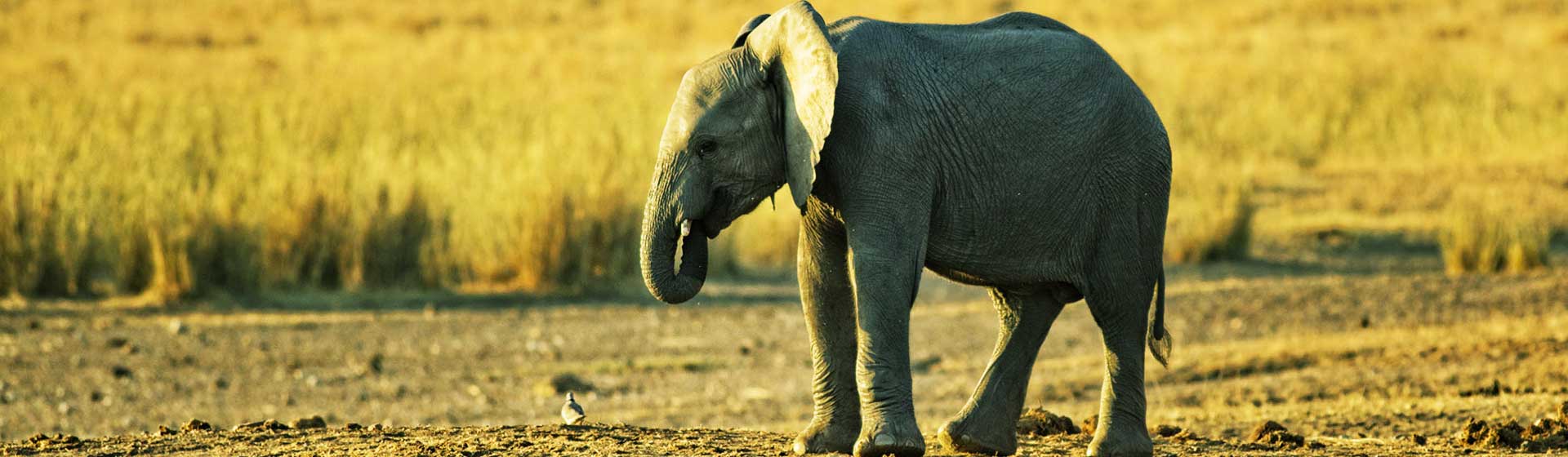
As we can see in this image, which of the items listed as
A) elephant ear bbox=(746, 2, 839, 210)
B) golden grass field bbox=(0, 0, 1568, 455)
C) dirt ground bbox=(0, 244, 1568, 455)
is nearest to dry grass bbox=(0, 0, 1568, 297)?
golden grass field bbox=(0, 0, 1568, 455)

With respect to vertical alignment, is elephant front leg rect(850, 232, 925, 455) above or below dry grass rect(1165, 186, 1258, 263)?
below

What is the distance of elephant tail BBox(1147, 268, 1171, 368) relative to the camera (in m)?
6.98

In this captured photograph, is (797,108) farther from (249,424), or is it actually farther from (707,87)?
(249,424)

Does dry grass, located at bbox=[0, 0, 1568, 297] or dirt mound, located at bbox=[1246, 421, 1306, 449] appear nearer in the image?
dirt mound, located at bbox=[1246, 421, 1306, 449]

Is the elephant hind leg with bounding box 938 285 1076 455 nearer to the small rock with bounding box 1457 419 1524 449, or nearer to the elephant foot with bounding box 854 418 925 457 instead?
the elephant foot with bounding box 854 418 925 457

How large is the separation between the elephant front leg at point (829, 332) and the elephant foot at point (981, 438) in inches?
13.0

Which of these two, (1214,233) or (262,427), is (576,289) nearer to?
(1214,233)

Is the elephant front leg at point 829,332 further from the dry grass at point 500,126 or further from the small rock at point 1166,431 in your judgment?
the dry grass at point 500,126

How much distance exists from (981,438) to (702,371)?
6.41 m

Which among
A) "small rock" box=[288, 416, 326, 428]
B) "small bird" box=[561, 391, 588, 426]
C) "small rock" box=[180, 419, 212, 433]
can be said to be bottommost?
"small rock" box=[180, 419, 212, 433]

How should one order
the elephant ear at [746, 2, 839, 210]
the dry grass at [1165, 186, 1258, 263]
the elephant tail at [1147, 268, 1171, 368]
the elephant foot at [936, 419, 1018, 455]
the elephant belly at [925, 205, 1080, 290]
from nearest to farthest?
1. the elephant ear at [746, 2, 839, 210]
2. the elephant belly at [925, 205, 1080, 290]
3. the elephant foot at [936, 419, 1018, 455]
4. the elephant tail at [1147, 268, 1171, 368]
5. the dry grass at [1165, 186, 1258, 263]

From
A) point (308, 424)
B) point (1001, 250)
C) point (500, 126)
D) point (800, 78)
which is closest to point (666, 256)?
point (800, 78)

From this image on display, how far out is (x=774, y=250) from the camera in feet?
62.2

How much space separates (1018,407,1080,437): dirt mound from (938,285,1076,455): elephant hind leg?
1.05 m
